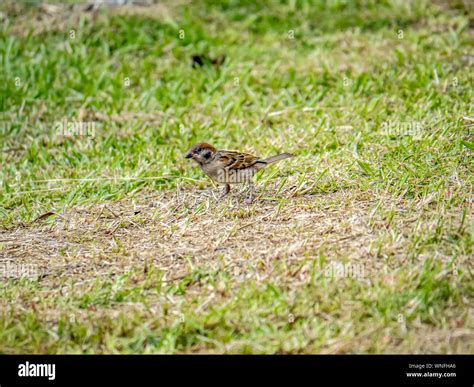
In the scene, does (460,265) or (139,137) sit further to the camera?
(139,137)

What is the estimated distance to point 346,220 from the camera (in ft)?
18.7

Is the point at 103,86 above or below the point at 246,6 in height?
below

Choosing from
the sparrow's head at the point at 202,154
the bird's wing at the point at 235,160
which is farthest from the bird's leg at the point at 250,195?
the sparrow's head at the point at 202,154

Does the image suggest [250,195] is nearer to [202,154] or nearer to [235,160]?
[235,160]

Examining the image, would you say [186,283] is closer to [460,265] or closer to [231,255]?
[231,255]

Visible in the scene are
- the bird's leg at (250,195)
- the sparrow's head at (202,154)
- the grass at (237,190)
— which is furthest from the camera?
the sparrow's head at (202,154)

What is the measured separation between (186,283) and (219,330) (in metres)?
0.64

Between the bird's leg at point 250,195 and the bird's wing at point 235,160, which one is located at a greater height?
the bird's wing at point 235,160

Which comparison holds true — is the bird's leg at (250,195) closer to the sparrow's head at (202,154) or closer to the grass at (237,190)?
the grass at (237,190)

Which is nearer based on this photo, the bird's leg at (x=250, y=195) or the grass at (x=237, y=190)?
the grass at (x=237, y=190)

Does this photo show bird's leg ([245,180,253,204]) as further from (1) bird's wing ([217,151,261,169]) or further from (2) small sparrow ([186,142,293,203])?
(1) bird's wing ([217,151,261,169])

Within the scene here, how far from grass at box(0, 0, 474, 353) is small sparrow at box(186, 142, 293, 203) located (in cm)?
22

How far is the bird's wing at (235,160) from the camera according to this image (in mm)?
6469

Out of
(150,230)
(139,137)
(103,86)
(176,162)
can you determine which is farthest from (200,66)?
(150,230)
